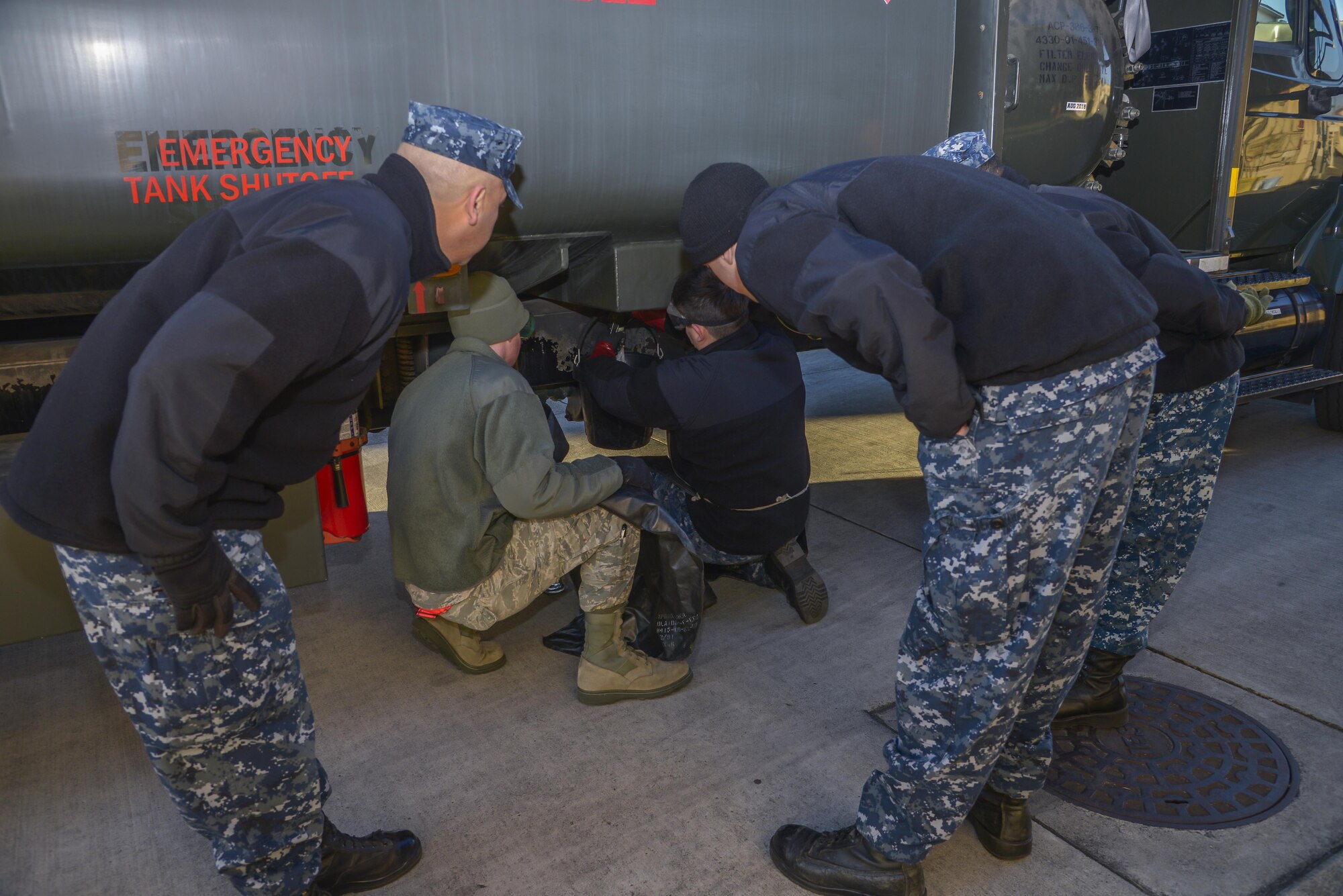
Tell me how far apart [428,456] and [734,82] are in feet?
4.94

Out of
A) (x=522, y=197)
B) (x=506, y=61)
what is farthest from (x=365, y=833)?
(x=506, y=61)

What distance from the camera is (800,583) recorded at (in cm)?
350

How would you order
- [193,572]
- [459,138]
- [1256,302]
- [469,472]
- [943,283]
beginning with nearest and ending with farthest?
[193,572], [943,283], [459,138], [469,472], [1256,302]

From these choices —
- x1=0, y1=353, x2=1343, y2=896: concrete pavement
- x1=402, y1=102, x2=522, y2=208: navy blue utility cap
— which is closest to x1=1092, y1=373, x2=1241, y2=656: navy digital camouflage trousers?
x1=0, y1=353, x2=1343, y2=896: concrete pavement

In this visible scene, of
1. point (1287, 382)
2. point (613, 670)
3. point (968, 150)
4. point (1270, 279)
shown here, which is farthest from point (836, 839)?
point (1270, 279)

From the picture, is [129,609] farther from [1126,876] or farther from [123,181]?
[1126,876]

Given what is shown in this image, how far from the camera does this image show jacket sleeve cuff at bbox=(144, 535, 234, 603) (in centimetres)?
163

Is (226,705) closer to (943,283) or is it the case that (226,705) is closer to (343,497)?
(943,283)

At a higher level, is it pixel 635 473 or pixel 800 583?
pixel 635 473

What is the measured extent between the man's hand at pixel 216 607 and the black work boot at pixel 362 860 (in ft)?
2.05

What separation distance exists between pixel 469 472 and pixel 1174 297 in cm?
193

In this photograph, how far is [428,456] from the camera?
282 cm

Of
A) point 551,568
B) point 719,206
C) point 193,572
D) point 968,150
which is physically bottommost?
point 551,568

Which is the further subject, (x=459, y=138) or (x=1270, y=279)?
(x=1270, y=279)
